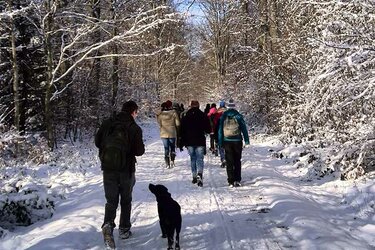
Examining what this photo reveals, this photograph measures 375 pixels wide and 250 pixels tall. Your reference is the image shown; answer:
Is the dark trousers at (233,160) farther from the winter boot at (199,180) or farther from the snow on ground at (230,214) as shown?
the winter boot at (199,180)

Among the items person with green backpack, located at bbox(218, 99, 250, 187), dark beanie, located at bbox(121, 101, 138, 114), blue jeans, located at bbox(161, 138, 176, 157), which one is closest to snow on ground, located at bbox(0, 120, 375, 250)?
person with green backpack, located at bbox(218, 99, 250, 187)

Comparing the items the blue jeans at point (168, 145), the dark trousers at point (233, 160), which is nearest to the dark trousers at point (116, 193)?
the dark trousers at point (233, 160)

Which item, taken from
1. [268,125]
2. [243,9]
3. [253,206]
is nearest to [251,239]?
[253,206]

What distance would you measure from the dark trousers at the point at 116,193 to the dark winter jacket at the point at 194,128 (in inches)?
166

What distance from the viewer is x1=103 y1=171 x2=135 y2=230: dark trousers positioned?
21.3 ft

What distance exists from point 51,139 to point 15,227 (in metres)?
7.09

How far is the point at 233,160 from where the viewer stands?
416 inches

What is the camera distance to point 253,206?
28.2 feet

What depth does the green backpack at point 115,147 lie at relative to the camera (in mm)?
6434

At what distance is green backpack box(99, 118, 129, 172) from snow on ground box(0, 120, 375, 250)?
118 cm

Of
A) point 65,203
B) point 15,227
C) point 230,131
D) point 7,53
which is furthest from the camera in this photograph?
point 7,53

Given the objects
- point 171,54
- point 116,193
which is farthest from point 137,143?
point 171,54

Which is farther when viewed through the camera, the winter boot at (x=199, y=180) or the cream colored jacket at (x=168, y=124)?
the cream colored jacket at (x=168, y=124)

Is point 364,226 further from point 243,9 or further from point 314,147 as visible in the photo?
point 243,9
